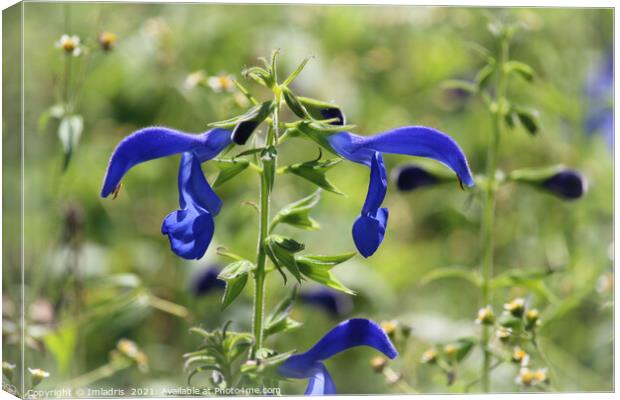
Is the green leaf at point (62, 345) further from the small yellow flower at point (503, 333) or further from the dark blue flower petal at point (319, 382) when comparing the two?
the small yellow flower at point (503, 333)

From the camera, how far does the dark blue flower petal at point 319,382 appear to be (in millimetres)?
2471

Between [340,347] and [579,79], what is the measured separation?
4.73 feet

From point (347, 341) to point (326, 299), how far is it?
86 cm

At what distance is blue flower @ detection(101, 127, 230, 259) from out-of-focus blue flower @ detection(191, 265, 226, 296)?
918mm

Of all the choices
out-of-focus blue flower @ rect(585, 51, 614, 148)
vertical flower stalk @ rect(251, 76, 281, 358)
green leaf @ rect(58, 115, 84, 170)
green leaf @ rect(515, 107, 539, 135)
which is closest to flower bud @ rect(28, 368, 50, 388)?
green leaf @ rect(58, 115, 84, 170)

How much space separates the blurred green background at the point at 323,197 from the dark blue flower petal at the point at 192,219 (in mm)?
722

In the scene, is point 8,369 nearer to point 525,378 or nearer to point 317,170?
point 317,170

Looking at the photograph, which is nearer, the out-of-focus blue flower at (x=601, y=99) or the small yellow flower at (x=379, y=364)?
the small yellow flower at (x=379, y=364)

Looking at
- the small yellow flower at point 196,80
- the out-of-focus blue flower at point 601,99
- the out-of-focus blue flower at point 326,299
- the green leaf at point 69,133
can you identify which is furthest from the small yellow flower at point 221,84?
the out-of-focus blue flower at point 601,99

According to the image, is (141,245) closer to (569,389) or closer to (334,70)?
(334,70)

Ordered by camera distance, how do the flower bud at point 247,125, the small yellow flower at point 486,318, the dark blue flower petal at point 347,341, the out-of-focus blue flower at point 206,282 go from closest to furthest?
the flower bud at point 247,125 → the dark blue flower petal at point 347,341 → the small yellow flower at point 486,318 → the out-of-focus blue flower at point 206,282

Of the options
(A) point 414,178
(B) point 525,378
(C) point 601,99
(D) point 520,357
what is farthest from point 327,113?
(C) point 601,99

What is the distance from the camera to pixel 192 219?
216 cm

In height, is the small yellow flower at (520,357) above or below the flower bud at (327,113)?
below
